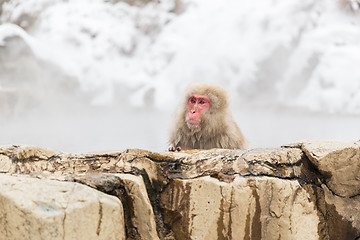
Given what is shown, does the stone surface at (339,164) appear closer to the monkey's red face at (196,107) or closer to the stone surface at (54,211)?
the stone surface at (54,211)

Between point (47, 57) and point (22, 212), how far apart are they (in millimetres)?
6640

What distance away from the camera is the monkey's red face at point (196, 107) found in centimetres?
336

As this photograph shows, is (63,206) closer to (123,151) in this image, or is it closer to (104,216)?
(104,216)

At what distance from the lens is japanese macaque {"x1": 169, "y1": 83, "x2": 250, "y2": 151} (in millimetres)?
3391

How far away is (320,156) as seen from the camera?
1991 mm

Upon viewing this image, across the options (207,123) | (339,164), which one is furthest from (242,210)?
(207,123)

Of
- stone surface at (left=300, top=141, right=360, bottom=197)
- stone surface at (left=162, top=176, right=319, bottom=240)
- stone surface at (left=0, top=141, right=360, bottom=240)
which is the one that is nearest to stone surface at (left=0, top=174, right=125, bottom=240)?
stone surface at (left=0, top=141, right=360, bottom=240)

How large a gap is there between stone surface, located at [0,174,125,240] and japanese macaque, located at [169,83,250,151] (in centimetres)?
176

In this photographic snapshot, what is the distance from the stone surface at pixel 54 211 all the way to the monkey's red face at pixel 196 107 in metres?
1.75

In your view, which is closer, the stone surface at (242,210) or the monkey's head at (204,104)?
the stone surface at (242,210)

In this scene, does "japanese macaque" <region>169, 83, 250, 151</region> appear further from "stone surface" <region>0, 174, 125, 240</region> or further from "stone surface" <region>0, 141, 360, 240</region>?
"stone surface" <region>0, 174, 125, 240</region>

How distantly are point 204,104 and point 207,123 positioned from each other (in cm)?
16

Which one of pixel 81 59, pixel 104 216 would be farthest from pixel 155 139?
pixel 104 216

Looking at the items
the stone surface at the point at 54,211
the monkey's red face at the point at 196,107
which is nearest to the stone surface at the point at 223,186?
the stone surface at the point at 54,211
